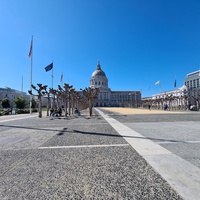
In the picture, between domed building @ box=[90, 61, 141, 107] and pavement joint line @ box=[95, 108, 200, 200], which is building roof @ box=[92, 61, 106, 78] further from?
pavement joint line @ box=[95, 108, 200, 200]

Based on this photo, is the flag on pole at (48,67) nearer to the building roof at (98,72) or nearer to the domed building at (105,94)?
the domed building at (105,94)

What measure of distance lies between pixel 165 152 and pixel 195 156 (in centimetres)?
75

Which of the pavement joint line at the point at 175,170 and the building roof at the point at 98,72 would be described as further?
the building roof at the point at 98,72

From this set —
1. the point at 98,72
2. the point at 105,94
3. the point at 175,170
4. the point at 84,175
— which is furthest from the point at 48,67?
the point at 105,94

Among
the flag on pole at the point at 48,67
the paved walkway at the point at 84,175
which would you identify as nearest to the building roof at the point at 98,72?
the flag on pole at the point at 48,67

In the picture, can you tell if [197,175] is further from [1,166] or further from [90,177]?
[1,166]

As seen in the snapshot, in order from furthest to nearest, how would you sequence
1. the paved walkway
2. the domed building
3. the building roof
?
the building roof → the domed building → the paved walkway

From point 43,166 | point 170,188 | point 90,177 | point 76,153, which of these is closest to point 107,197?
point 90,177

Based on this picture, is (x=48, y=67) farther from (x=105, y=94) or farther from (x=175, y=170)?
(x=105, y=94)

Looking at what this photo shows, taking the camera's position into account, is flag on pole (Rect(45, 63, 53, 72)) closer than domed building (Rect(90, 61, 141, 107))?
Yes

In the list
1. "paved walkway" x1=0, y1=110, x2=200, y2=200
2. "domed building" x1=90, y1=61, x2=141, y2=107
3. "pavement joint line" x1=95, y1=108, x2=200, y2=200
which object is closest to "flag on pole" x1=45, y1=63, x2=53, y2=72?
"paved walkway" x1=0, y1=110, x2=200, y2=200

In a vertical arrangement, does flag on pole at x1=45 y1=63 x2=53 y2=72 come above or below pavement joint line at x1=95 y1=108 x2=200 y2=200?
above

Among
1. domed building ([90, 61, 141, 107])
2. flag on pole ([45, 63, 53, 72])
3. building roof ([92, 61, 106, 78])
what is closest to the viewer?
flag on pole ([45, 63, 53, 72])

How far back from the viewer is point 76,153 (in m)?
4.43
